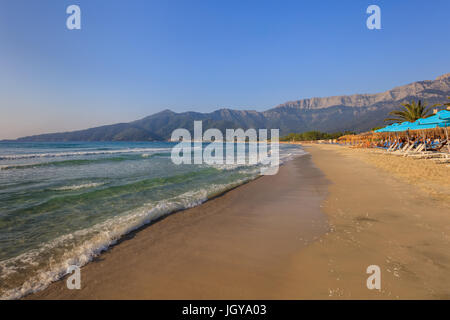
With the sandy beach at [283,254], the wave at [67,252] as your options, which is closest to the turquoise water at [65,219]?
the wave at [67,252]

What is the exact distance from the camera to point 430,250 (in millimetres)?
3217

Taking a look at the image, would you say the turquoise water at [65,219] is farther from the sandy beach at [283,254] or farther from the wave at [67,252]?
the sandy beach at [283,254]

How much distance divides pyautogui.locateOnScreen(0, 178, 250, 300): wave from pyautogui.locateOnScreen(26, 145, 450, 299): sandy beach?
0.22 metres

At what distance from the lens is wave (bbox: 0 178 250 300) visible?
2811 mm

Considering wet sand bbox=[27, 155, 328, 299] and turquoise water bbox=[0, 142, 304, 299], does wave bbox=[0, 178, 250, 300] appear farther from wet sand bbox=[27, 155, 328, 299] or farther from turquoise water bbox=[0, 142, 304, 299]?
wet sand bbox=[27, 155, 328, 299]

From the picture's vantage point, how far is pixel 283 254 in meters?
3.38

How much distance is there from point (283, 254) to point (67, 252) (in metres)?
3.94

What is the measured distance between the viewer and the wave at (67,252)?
2.81 metres

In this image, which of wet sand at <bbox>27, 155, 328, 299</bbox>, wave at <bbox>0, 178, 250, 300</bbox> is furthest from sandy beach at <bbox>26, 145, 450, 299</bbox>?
wave at <bbox>0, 178, 250, 300</bbox>

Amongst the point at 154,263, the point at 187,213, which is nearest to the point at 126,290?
the point at 154,263

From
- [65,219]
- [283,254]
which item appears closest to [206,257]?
[283,254]

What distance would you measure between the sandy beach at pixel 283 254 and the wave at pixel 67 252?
22 centimetres

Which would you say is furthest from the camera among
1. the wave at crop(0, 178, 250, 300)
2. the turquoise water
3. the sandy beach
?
the turquoise water

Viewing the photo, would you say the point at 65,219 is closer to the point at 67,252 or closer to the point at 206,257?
the point at 67,252
